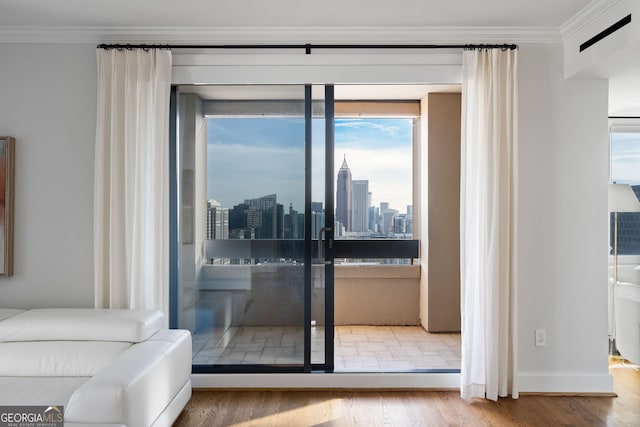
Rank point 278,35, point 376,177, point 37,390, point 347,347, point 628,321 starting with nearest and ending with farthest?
point 37,390 → point 278,35 → point 628,321 → point 347,347 → point 376,177

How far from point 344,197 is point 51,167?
316 cm

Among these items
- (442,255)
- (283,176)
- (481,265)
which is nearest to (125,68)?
(283,176)

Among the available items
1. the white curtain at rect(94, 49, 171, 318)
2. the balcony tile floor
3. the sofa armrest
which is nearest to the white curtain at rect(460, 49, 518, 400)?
the balcony tile floor

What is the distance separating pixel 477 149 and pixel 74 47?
9.88 ft

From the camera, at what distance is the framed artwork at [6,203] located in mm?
3611

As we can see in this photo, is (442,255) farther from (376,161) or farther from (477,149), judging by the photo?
(477,149)

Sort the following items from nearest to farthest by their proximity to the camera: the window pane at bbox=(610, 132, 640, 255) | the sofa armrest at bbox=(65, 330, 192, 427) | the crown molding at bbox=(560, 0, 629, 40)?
the sofa armrest at bbox=(65, 330, 192, 427), the crown molding at bbox=(560, 0, 629, 40), the window pane at bbox=(610, 132, 640, 255)

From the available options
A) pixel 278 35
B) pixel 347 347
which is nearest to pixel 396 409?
pixel 347 347

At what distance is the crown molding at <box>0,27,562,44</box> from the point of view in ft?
11.9

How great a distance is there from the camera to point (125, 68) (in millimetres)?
3574

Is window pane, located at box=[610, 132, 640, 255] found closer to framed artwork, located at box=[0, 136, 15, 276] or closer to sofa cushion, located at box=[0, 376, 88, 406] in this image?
sofa cushion, located at box=[0, 376, 88, 406]

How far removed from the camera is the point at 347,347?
4863 millimetres

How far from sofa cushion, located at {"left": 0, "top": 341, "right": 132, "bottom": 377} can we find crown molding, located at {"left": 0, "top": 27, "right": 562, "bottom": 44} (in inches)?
85.0

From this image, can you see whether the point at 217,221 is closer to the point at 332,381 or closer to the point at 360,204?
the point at 332,381
